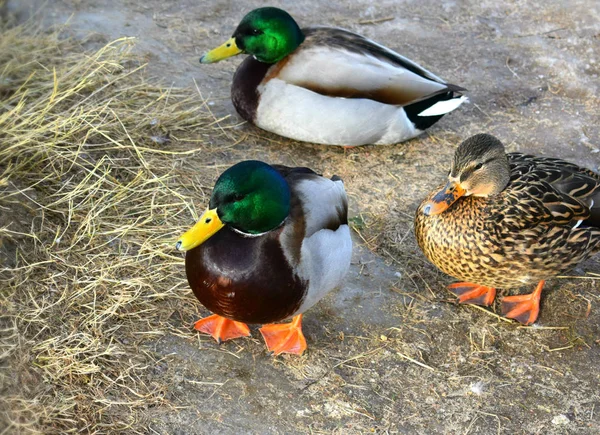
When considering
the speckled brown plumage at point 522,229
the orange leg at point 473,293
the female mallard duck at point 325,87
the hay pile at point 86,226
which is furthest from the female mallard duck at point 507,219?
the hay pile at point 86,226

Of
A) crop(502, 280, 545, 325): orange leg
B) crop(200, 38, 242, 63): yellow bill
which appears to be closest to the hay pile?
crop(200, 38, 242, 63): yellow bill

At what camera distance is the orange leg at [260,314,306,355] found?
3.42 meters

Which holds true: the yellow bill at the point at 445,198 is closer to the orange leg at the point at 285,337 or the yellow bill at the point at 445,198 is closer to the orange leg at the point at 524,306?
the orange leg at the point at 524,306

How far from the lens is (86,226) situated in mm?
3932

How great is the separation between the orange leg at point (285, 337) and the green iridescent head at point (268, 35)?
6.67 ft

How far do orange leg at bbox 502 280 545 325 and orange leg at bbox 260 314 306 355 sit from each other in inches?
43.6

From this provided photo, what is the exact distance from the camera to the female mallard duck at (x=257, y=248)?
298 cm

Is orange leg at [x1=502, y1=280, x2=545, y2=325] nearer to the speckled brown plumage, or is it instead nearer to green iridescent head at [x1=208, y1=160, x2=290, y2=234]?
the speckled brown plumage

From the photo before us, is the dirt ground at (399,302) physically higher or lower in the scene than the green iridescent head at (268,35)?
lower

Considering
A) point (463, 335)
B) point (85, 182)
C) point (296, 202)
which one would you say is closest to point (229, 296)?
point (296, 202)

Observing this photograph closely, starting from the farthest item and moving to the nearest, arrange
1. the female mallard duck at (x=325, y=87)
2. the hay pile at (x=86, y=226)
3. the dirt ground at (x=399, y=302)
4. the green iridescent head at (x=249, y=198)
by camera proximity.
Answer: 1. the female mallard duck at (x=325, y=87)
2. the dirt ground at (x=399, y=302)
3. the hay pile at (x=86, y=226)
4. the green iridescent head at (x=249, y=198)

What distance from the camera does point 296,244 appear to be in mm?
3084

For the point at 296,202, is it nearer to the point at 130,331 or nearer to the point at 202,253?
the point at 202,253

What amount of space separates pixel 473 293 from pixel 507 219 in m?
0.54
